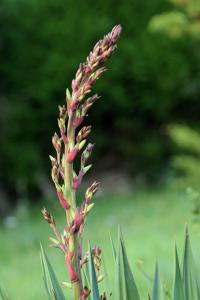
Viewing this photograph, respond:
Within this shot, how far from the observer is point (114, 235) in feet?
37.9

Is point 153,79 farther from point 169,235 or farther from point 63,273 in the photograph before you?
point 63,273

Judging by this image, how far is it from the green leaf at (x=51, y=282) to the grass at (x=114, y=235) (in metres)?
4.52

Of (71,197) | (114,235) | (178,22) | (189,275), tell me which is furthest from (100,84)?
(71,197)

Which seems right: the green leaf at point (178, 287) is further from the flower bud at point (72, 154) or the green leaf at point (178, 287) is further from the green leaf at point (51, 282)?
the flower bud at point (72, 154)

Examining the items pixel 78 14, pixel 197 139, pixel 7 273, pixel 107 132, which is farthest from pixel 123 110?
pixel 7 273

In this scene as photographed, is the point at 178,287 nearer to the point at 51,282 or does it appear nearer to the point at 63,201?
the point at 51,282

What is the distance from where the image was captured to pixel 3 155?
15.0 meters

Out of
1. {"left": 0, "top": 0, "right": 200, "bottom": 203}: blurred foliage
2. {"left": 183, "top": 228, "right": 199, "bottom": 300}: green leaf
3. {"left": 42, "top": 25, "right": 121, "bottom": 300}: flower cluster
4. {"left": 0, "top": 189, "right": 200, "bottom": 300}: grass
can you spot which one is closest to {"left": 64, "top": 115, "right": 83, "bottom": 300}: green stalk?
{"left": 42, "top": 25, "right": 121, "bottom": 300}: flower cluster

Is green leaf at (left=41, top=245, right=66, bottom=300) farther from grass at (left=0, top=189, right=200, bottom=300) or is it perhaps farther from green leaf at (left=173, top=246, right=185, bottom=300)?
grass at (left=0, top=189, right=200, bottom=300)

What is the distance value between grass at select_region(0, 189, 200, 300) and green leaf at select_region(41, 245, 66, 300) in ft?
14.8

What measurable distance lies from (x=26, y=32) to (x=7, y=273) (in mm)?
7145

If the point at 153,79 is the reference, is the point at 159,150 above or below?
below

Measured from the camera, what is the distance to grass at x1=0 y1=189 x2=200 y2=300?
812 centimetres

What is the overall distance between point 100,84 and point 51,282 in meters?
14.4
